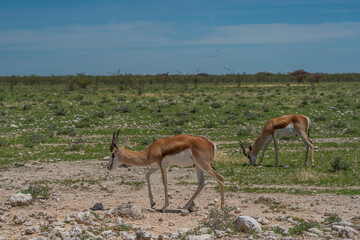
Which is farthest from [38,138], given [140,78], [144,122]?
[140,78]

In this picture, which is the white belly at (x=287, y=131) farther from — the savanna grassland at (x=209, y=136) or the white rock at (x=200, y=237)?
the white rock at (x=200, y=237)

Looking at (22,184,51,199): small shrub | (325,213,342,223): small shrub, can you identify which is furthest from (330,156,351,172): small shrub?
(22,184,51,199): small shrub

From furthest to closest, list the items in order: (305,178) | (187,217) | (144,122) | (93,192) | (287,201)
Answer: (144,122), (305,178), (93,192), (287,201), (187,217)

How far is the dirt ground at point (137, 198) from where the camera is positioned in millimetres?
8863

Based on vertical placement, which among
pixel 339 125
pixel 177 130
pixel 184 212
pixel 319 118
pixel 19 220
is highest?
pixel 319 118

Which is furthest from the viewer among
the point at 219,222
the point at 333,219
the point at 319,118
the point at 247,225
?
the point at 319,118

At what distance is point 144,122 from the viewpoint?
24641mm

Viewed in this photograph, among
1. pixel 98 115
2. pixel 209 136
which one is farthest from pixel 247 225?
pixel 98 115

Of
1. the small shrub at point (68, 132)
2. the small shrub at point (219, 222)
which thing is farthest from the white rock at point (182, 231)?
the small shrub at point (68, 132)

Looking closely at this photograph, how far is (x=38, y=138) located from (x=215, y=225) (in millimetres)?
12714

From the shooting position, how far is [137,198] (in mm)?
10750

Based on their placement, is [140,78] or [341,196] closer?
[341,196]

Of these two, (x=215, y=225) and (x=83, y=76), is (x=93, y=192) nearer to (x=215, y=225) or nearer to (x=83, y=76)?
(x=215, y=225)

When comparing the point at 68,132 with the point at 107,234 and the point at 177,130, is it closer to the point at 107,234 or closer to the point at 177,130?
the point at 177,130
